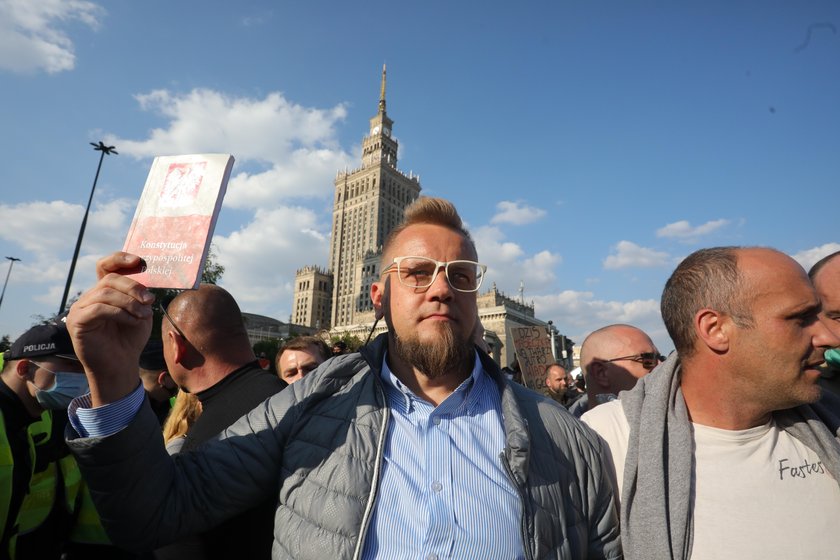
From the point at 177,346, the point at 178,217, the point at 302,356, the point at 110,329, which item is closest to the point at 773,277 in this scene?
the point at 178,217

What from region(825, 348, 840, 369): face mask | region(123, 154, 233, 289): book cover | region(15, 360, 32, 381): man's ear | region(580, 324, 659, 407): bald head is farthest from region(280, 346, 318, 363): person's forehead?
region(825, 348, 840, 369): face mask

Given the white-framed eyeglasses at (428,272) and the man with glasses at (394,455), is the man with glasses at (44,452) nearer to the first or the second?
the man with glasses at (394,455)

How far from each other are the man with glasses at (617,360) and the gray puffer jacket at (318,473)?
2.69 meters

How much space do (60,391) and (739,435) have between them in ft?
14.1

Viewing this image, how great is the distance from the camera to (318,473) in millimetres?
1990

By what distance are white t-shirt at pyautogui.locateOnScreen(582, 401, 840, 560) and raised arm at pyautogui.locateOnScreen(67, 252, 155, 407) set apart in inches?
90.2

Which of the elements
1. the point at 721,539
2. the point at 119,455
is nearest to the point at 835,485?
the point at 721,539

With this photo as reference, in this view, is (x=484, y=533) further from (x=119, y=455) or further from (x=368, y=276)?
(x=368, y=276)

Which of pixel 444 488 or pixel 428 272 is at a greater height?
pixel 428 272

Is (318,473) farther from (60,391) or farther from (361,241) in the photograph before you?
(361,241)

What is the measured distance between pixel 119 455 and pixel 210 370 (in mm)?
1472

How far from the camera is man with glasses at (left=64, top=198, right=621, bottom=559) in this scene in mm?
1659

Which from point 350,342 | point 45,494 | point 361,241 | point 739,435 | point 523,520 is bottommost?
point 45,494

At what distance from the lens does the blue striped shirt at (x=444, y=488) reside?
1865 mm
